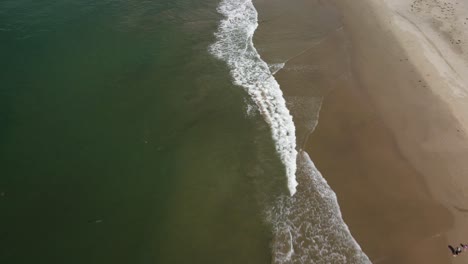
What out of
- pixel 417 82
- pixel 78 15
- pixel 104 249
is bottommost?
pixel 104 249

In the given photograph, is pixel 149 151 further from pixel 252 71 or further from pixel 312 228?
pixel 252 71

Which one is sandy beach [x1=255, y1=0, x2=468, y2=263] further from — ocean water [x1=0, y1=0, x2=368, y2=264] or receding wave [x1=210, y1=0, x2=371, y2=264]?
ocean water [x1=0, y1=0, x2=368, y2=264]

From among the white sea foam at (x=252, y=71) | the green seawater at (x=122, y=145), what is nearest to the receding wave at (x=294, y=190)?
the white sea foam at (x=252, y=71)

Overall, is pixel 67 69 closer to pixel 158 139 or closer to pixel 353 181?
pixel 158 139

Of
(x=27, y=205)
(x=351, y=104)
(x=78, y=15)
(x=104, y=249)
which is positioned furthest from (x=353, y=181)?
(x=78, y=15)

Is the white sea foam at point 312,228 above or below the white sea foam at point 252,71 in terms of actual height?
below

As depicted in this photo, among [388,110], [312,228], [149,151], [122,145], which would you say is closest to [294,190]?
[312,228]

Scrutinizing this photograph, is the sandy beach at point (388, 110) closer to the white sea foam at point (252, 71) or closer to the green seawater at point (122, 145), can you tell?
the white sea foam at point (252, 71)
